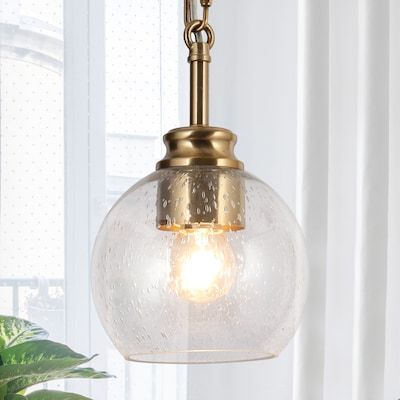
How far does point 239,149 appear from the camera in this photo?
1491 millimetres

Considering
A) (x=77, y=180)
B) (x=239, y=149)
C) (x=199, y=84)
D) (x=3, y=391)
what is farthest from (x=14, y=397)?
(x=239, y=149)

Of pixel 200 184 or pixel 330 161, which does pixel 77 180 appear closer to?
pixel 330 161

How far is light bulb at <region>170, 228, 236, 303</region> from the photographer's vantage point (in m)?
0.63

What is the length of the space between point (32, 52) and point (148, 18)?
22 centimetres

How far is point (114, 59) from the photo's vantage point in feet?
4.74

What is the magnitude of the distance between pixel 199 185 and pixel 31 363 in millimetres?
213

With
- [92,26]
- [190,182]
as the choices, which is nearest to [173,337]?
[190,182]

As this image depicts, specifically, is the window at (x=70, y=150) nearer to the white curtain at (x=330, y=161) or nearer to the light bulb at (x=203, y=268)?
the white curtain at (x=330, y=161)

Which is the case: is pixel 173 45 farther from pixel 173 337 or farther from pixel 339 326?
pixel 173 337

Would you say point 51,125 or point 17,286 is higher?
point 51,125

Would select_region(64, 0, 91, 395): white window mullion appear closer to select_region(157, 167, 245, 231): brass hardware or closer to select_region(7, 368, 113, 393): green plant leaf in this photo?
select_region(7, 368, 113, 393): green plant leaf

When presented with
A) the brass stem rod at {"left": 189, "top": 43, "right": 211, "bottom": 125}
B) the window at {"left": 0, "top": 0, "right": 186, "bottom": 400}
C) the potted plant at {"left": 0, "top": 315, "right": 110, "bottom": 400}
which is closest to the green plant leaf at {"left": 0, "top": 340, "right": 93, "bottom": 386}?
the potted plant at {"left": 0, "top": 315, "right": 110, "bottom": 400}

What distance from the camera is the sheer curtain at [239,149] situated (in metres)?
1.40

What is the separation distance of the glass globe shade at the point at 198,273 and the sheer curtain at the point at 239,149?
0.76 metres
